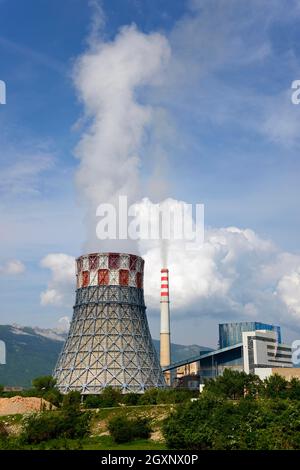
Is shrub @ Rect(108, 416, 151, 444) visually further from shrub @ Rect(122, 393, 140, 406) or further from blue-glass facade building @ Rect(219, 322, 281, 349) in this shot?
blue-glass facade building @ Rect(219, 322, 281, 349)

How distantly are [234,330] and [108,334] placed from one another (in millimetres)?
50452

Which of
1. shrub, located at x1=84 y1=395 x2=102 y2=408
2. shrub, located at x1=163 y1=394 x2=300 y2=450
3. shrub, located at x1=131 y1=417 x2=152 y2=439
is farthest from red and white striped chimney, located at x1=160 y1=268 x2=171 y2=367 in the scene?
shrub, located at x1=163 y1=394 x2=300 y2=450

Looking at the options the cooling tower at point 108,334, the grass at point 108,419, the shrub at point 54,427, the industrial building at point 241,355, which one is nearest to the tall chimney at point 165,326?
the industrial building at point 241,355

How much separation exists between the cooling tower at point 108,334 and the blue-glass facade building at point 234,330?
4015 cm

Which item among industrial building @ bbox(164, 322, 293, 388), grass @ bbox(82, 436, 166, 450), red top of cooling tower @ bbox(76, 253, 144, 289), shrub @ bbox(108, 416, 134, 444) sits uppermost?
red top of cooling tower @ bbox(76, 253, 144, 289)

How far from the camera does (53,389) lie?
85938mm

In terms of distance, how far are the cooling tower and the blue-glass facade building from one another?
4015 cm

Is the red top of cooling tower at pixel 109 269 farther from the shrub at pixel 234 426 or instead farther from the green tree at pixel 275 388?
the shrub at pixel 234 426

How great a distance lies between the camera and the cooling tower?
87.7 meters

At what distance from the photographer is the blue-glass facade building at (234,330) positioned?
5054 inches

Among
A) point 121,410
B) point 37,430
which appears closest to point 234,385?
point 121,410

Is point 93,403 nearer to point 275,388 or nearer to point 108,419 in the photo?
point 108,419
